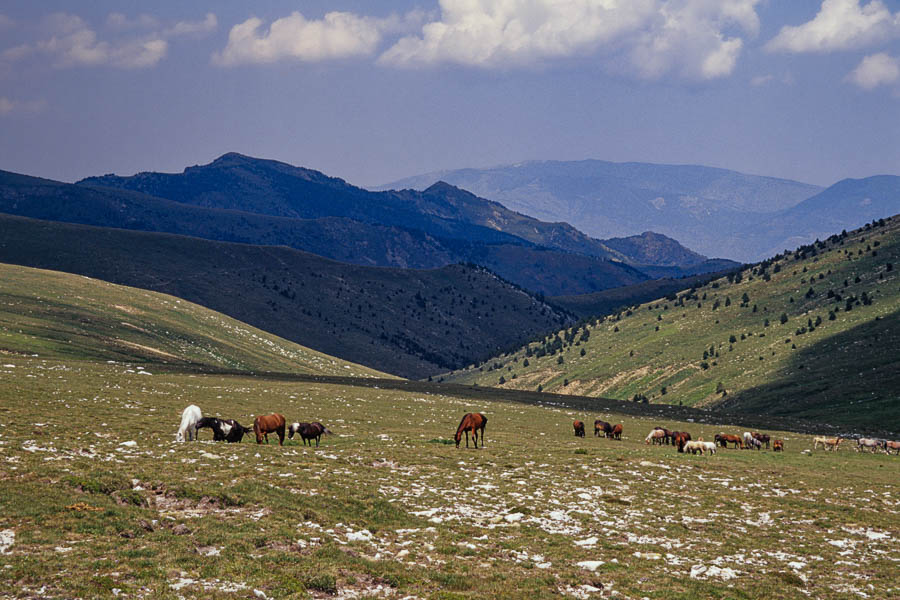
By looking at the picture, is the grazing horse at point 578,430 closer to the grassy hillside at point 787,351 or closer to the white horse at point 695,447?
the white horse at point 695,447

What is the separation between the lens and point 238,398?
2421 inches

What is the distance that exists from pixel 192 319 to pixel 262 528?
140 m

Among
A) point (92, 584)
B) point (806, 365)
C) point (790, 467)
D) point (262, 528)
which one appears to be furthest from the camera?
point (806, 365)

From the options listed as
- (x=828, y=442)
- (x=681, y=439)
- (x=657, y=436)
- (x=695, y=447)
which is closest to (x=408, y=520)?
(x=695, y=447)

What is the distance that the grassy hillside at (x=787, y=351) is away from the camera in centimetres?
10719

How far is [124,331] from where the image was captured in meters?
117

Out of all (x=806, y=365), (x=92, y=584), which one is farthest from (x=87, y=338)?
(x=806, y=365)

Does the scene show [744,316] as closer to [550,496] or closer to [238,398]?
[238,398]

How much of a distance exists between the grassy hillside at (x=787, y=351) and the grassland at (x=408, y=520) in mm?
68682

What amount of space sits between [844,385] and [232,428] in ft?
323

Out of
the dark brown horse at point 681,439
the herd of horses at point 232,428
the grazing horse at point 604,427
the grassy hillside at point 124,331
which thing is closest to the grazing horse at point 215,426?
A: the herd of horses at point 232,428

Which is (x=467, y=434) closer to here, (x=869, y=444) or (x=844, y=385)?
(x=869, y=444)

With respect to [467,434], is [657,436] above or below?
below

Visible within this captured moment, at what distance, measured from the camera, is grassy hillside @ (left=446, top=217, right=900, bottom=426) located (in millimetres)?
107188
